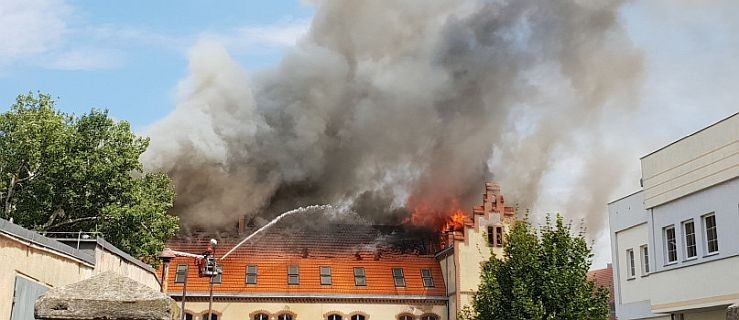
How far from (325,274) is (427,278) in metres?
6.93

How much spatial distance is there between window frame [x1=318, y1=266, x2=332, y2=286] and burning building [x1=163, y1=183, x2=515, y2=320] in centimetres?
7

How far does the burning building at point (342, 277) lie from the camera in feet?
161

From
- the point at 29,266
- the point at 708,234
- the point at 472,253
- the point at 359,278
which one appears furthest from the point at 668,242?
the point at 359,278

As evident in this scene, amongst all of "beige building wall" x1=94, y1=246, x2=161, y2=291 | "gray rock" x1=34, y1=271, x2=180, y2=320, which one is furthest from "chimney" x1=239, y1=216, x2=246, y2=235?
"gray rock" x1=34, y1=271, x2=180, y2=320

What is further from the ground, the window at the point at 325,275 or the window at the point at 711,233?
the window at the point at 325,275

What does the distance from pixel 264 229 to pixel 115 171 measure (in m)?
17.1

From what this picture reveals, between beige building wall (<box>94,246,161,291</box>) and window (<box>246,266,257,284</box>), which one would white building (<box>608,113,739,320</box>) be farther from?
window (<box>246,266,257,284</box>)

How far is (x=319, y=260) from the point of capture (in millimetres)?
52688

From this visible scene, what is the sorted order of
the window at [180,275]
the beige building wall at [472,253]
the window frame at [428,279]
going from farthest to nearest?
the window frame at [428,279] → the window at [180,275] → the beige building wall at [472,253]

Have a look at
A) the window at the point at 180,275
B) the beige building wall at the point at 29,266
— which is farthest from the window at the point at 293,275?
the beige building wall at the point at 29,266

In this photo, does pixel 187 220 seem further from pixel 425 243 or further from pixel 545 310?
pixel 545 310

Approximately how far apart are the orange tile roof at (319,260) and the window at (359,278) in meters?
0.23

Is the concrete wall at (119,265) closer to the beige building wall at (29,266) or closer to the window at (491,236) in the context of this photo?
the beige building wall at (29,266)

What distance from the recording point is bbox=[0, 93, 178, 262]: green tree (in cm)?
4097
